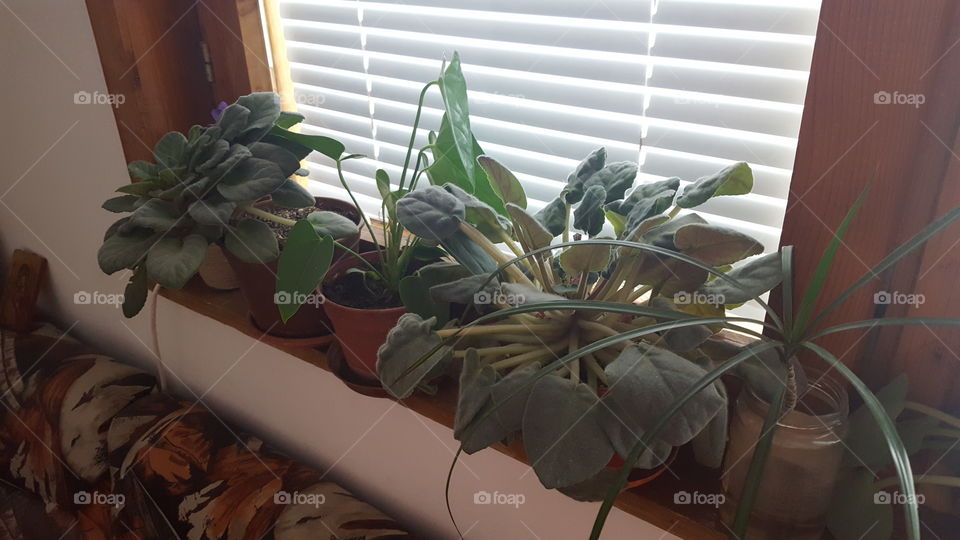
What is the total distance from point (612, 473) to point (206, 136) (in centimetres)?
67

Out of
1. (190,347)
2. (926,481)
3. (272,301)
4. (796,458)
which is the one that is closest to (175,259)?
(272,301)

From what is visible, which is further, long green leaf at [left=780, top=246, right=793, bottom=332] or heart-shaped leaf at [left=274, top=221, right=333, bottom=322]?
heart-shaped leaf at [left=274, top=221, right=333, bottom=322]

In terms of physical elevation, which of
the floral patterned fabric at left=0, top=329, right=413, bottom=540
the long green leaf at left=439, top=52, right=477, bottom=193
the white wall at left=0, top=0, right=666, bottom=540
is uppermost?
the long green leaf at left=439, top=52, right=477, bottom=193

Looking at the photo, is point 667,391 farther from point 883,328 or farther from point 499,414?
point 883,328

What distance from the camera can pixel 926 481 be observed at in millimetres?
687

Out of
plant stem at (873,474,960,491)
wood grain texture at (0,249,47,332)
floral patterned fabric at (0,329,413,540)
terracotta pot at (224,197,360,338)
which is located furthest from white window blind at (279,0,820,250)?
wood grain texture at (0,249,47,332)

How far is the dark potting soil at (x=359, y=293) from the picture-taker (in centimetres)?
94

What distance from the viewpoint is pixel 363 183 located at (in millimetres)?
1237

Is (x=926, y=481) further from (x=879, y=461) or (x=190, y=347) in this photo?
(x=190, y=347)

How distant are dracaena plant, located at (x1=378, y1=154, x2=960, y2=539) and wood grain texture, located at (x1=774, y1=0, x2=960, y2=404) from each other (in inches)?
4.2

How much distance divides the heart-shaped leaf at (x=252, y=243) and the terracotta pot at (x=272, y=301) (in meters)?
0.09

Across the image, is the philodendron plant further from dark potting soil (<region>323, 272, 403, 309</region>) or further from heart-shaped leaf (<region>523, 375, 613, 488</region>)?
heart-shaped leaf (<region>523, 375, 613, 488</region>)

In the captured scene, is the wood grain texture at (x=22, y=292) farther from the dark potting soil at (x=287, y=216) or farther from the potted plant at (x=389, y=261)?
the potted plant at (x=389, y=261)

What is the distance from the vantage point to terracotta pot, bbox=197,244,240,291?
1265 millimetres
